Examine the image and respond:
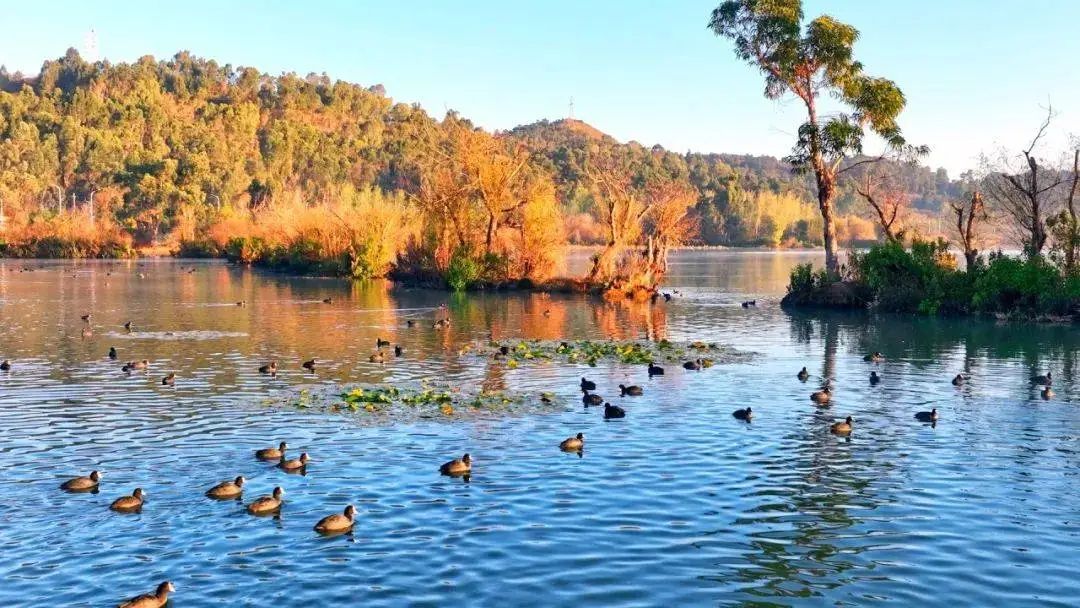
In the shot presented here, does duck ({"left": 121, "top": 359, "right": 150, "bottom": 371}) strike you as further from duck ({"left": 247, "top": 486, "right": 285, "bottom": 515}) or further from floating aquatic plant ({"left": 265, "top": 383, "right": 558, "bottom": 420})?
duck ({"left": 247, "top": 486, "right": 285, "bottom": 515})

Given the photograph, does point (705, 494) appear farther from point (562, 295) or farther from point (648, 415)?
point (562, 295)

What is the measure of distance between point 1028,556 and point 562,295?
51362mm

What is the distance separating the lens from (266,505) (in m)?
16.1

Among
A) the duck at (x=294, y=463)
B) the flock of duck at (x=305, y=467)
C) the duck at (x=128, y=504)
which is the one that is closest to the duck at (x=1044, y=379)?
the flock of duck at (x=305, y=467)

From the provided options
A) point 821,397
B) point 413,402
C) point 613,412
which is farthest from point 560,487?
point 821,397

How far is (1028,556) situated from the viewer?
14398mm

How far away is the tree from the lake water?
2075cm

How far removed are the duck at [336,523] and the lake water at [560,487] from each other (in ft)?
0.76

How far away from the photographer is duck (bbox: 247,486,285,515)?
16031mm

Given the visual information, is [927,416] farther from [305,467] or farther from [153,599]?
[153,599]

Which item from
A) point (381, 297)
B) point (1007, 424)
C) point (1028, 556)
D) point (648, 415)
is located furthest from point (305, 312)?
point (1028, 556)

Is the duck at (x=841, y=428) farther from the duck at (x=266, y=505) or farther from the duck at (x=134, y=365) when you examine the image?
the duck at (x=134, y=365)

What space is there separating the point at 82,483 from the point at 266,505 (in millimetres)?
3572

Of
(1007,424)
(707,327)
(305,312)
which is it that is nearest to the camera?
(1007,424)
